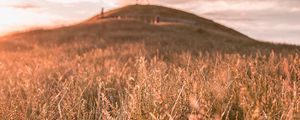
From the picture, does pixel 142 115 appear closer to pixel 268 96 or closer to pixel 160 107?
pixel 160 107

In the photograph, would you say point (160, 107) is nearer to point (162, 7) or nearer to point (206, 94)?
point (206, 94)

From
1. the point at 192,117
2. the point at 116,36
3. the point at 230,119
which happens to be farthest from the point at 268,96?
the point at 116,36

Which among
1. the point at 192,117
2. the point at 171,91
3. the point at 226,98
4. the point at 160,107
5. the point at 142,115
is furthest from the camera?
the point at 171,91

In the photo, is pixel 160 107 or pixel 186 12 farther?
pixel 186 12

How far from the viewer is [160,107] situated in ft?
11.6

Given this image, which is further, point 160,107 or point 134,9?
point 134,9

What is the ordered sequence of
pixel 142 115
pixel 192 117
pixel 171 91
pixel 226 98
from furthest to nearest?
pixel 171 91
pixel 226 98
pixel 142 115
pixel 192 117

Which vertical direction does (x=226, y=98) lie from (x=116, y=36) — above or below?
above

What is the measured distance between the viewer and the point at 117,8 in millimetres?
82250

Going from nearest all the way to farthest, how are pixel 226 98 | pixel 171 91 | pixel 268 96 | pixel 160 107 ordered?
pixel 160 107, pixel 268 96, pixel 226 98, pixel 171 91

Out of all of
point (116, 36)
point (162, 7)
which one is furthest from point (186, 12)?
point (116, 36)

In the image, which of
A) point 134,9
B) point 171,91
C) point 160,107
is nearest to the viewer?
point 160,107

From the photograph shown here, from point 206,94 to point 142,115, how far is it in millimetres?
1345

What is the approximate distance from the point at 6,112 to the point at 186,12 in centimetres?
7883
